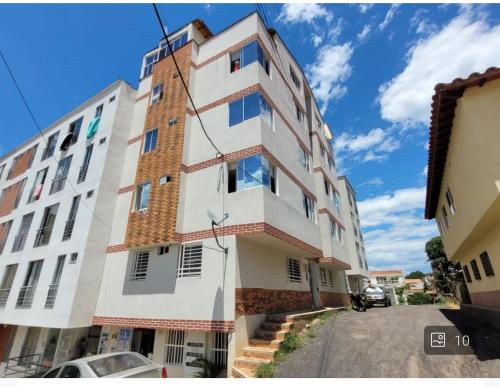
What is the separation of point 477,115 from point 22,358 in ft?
77.6

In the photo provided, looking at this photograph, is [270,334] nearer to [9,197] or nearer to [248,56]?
[248,56]

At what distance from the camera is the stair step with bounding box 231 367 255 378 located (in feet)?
26.1

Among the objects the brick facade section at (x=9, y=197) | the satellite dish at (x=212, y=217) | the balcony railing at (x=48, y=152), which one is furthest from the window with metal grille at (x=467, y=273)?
the brick facade section at (x=9, y=197)

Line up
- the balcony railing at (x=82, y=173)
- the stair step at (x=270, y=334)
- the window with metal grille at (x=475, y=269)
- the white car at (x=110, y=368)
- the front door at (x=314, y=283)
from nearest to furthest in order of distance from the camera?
1. the white car at (x=110, y=368)
2. the stair step at (x=270, y=334)
3. the window with metal grille at (x=475, y=269)
4. the balcony railing at (x=82, y=173)
5. the front door at (x=314, y=283)

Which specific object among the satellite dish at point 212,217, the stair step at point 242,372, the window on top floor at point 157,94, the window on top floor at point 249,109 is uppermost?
the window on top floor at point 157,94

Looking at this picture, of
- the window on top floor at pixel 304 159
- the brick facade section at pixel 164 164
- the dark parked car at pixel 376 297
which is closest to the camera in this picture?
the brick facade section at pixel 164 164

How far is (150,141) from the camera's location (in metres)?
14.8

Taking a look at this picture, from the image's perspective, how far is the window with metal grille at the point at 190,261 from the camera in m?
10.7

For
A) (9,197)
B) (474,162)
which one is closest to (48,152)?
(9,197)

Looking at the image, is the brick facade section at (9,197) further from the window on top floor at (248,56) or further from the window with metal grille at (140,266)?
the window on top floor at (248,56)

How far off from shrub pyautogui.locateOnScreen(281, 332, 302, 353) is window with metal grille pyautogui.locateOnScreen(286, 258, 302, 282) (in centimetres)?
400

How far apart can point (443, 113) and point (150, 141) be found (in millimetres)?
13062

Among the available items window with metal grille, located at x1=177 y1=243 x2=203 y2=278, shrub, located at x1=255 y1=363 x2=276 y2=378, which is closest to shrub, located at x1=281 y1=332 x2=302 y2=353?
shrub, located at x1=255 y1=363 x2=276 y2=378
